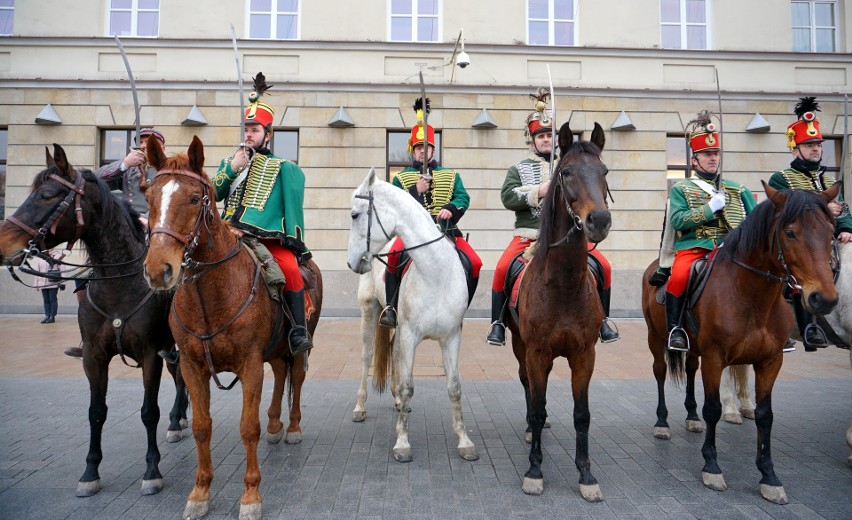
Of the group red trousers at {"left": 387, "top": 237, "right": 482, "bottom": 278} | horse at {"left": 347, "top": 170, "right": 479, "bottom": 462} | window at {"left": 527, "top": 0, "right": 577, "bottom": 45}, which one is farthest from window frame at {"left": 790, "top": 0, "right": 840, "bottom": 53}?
horse at {"left": 347, "top": 170, "right": 479, "bottom": 462}

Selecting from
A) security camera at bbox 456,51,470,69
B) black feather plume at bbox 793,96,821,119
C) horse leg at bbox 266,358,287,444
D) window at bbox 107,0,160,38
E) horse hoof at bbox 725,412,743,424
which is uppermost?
window at bbox 107,0,160,38

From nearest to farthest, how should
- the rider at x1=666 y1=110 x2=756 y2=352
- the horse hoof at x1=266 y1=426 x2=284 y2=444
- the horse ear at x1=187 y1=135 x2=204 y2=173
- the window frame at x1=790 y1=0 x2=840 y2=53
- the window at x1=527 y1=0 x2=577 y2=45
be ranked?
the horse ear at x1=187 y1=135 x2=204 y2=173 → the rider at x1=666 y1=110 x2=756 y2=352 → the horse hoof at x1=266 y1=426 x2=284 y2=444 → the window at x1=527 y1=0 x2=577 y2=45 → the window frame at x1=790 y1=0 x2=840 y2=53

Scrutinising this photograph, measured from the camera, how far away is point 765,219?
12.1 feet

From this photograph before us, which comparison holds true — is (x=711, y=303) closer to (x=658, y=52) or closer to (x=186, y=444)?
(x=186, y=444)

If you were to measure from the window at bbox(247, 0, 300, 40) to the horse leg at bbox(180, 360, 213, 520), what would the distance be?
39.8 feet

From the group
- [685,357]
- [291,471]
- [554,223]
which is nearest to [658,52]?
[685,357]

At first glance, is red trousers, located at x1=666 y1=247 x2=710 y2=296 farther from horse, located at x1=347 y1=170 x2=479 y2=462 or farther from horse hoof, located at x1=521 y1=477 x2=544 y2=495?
horse hoof, located at x1=521 y1=477 x2=544 y2=495

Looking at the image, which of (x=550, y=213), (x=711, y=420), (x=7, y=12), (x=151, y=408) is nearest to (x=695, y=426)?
(x=711, y=420)

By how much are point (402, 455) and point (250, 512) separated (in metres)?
1.41

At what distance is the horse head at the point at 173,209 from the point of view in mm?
2721

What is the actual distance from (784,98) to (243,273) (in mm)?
15691

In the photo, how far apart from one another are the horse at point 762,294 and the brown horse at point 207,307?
3488 millimetres

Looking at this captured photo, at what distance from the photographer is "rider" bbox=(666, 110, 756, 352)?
4.31 meters

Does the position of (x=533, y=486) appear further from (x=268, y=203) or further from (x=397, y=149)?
(x=397, y=149)
